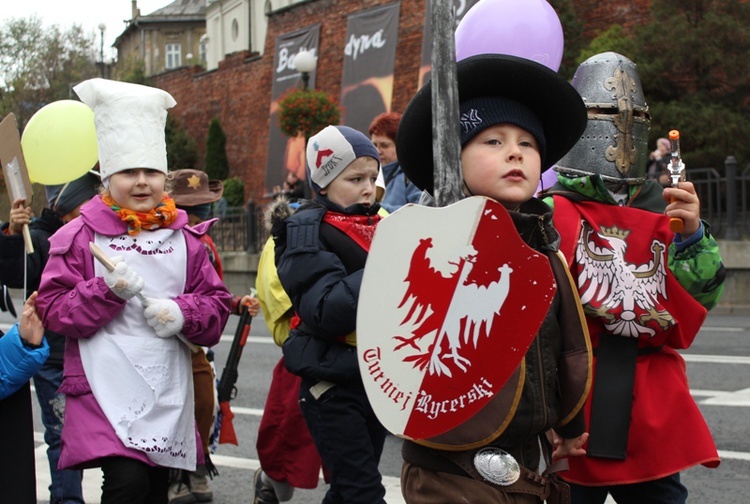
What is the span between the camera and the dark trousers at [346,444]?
438 centimetres

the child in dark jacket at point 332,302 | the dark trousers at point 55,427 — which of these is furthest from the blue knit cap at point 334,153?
the dark trousers at point 55,427

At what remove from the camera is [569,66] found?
22.2 meters

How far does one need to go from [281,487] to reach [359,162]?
165 centimetres

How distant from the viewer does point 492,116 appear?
2980 millimetres

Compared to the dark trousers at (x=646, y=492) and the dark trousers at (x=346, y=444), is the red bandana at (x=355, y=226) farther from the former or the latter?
the dark trousers at (x=646, y=492)

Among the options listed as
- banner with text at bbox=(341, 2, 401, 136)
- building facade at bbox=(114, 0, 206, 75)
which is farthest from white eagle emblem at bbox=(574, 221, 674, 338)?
building facade at bbox=(114, 0, 206, 75)

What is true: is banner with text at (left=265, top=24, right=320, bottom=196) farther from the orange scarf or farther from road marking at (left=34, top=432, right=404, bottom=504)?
the orange scarf

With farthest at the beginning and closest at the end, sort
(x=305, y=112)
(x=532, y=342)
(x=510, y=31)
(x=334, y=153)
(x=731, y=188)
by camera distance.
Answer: (x=305, y=112), (x=731, y=188), (x=510, y=31), (x=334, y=153), (x=532, y=342)

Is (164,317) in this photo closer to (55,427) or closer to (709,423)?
(55,427)

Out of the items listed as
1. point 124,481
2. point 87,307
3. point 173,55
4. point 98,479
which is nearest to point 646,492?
point 124,481

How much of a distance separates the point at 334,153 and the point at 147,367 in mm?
1090

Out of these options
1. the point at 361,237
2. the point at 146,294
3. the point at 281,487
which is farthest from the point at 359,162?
the point at 281,487

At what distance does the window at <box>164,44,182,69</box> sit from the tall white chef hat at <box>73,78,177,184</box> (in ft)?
239

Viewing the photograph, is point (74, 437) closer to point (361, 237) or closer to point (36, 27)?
point (361, 237)
